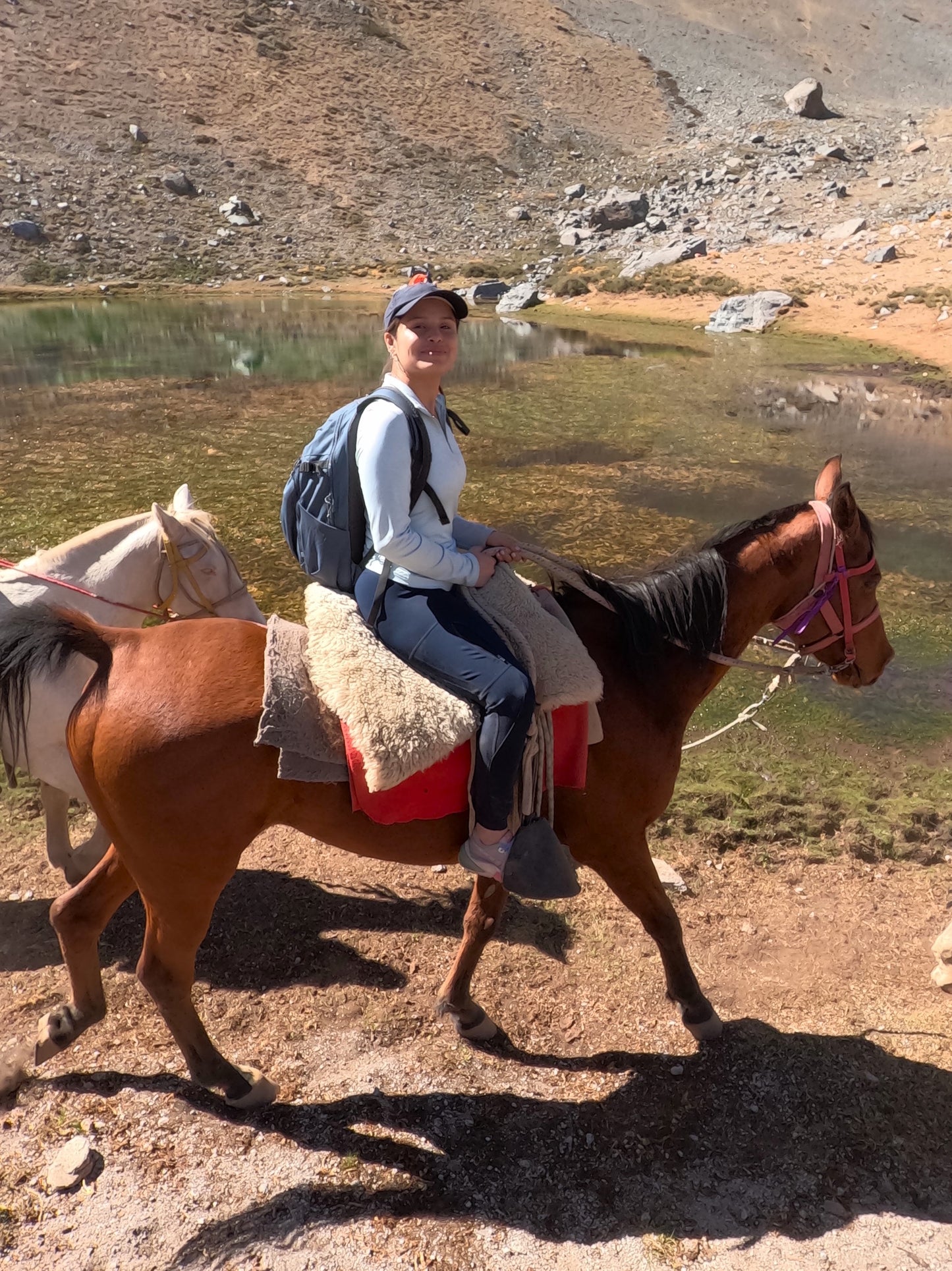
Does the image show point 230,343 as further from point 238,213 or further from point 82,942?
point 238,213

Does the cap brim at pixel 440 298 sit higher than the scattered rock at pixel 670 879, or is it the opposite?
the cap brim at pixel 440 298

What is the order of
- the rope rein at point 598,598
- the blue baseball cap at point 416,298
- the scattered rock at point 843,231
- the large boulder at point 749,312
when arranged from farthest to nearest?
the scattered rock at point 843,231
the large boulder at point 749,312
the rope rein at point 598,598
the blue baseball cap at point 416,298

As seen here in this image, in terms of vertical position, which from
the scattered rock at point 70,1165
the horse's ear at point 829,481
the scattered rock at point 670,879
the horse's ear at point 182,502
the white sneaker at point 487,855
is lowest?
the scattered rock at point 670,879

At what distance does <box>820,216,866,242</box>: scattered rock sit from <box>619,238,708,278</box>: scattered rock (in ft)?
15.1

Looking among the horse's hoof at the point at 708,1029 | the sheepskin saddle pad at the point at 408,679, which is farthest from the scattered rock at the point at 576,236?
the horse's hoof at the point at 708,1029

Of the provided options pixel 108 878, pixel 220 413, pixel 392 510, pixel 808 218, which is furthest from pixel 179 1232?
pixel 808 218

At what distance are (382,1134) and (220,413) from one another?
632 inches

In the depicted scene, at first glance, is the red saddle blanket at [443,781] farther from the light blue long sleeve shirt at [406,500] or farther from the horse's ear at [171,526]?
the horse's ear at [171,526]

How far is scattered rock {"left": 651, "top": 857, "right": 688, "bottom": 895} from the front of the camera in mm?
5012

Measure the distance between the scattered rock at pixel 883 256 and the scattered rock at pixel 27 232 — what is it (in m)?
38.6

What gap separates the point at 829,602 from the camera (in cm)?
379

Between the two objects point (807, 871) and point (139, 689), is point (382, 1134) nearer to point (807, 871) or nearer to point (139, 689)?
point (139, 689)

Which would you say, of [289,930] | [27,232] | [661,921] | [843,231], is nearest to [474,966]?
[661,921]

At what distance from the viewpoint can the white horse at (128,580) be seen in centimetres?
480
